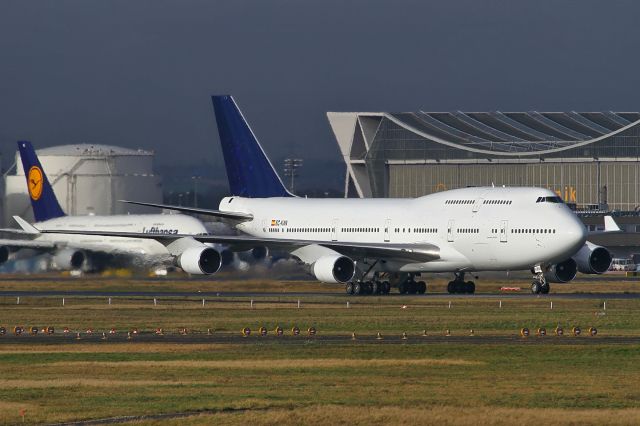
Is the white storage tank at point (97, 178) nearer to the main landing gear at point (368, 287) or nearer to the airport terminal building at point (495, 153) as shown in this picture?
the airport terminal building at point (495, 153)

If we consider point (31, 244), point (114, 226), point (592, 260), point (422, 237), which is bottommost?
point (592, 260)

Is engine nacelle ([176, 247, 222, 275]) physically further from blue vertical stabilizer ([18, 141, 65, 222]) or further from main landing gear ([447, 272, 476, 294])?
blue vertical stabilizer ([18, 141, 65, 222])

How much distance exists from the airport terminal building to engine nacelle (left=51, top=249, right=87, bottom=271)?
63532mm

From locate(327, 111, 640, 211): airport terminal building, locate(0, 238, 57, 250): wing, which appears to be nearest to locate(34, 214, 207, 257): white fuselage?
locate(0, 238, 57, 250): wing

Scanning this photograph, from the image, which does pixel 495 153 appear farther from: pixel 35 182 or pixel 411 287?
pixel 411 287

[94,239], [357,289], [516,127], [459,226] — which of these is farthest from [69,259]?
[516,127]

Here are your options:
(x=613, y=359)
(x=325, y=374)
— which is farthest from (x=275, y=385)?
(x=613, y=359)

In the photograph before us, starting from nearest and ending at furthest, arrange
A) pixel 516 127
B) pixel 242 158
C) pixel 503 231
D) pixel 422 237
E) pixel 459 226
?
pixel 503 231 → pixel 459 226 → pixel 422 237 → pixel 242 158 → pixel 516 127

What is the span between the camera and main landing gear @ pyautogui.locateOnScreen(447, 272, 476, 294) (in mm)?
66938

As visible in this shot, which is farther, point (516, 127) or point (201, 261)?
point (516, 127)

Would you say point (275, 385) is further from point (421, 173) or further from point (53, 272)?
point (421, 173)

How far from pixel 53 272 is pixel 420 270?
2999cm

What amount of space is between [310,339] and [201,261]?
87.3 ft

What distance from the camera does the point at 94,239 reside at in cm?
8369
